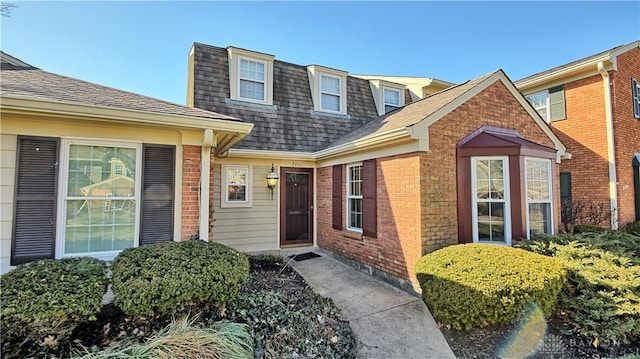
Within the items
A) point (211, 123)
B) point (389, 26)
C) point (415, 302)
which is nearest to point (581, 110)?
point (389, 26)

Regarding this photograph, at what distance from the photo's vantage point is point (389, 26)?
29.2 ft

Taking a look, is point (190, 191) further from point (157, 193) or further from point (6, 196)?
point (6, 196)

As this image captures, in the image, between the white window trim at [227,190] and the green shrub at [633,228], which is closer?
the white window trim at [227,190]

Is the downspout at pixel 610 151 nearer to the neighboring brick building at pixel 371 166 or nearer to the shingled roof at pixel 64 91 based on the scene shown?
the neighboring brick building at pixel 371 166

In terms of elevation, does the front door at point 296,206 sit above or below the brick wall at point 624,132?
Result: below

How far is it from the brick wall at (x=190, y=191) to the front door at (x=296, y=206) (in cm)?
360

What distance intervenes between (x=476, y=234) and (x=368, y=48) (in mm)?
8003

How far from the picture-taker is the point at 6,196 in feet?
12.1

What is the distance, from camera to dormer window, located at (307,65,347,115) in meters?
9.65

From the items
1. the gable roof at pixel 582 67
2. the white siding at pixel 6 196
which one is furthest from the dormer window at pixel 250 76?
the gable roof at pixel 582 67

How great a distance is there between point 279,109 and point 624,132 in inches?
478

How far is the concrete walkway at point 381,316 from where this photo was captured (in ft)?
12.1

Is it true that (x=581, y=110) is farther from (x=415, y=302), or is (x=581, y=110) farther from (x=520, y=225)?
(x=415, y=302)

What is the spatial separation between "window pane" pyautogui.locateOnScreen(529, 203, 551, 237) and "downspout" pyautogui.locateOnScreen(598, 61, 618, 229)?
5764 millimetres
